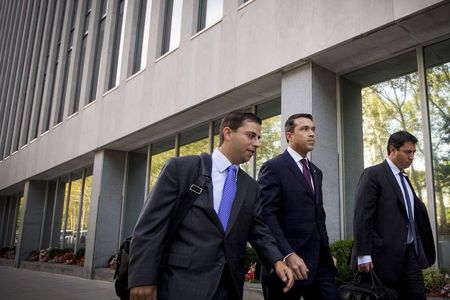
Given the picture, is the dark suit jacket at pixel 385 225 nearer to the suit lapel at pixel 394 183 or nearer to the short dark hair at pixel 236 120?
the suit lapel at pixel 394 183

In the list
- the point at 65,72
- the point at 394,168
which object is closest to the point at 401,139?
the point at 394,168

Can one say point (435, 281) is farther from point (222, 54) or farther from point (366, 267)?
point (222, 54)

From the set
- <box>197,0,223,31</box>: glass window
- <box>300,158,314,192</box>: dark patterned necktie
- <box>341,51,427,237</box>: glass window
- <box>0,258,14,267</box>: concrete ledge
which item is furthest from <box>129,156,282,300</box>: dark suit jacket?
<box>0,258,14,267</box>: concrete ledge

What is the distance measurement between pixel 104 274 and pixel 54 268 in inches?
164

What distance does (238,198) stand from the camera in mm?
3012

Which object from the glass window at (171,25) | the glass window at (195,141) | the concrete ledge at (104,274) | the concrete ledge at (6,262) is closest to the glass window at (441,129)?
the glass window at (195,141)

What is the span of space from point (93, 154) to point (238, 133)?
1362 centimetres

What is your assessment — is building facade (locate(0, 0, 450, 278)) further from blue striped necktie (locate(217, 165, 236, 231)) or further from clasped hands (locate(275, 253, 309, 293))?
blue striped necktie (locate(217, 165, 236, 231))

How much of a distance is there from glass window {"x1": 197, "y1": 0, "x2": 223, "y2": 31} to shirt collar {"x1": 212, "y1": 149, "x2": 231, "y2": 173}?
780 cm

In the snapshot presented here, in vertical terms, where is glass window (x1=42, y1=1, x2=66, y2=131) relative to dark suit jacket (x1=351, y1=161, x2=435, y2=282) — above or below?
above

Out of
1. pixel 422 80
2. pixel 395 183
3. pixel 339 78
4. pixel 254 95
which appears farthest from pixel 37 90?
pixel 395 183

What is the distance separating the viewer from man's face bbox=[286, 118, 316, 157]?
402 cm

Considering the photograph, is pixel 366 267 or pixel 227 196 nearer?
pixel 227 196

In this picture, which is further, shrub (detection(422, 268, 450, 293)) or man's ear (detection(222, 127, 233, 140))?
shrub (detection(422, 268, 450, 293))
